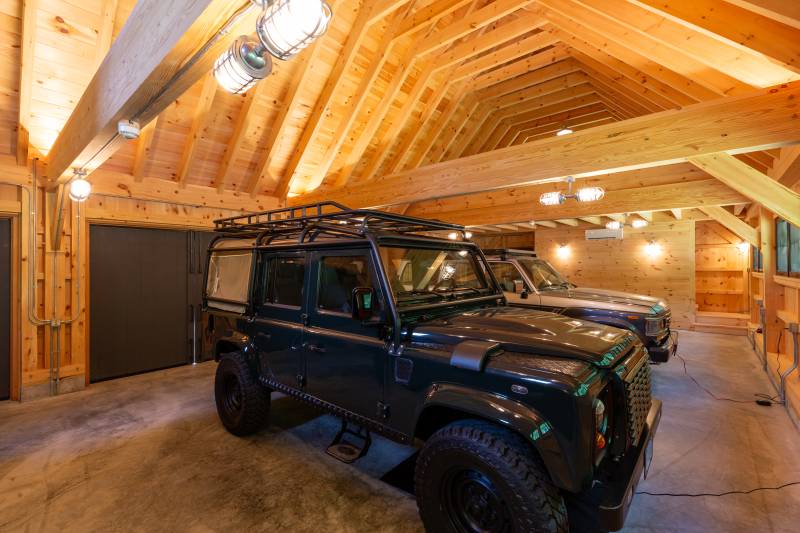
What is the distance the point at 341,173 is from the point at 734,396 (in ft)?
23.2

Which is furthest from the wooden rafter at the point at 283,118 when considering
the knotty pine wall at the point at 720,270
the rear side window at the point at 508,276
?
the knotty pine wall at the point at 720,270

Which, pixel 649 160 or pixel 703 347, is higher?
pixel 649 160

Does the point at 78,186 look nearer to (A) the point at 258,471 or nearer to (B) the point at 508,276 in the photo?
(A) the point at 258,471

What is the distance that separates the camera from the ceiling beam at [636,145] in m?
2.95

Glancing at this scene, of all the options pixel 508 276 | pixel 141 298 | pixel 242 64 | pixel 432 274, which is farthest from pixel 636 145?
pixel 141 298

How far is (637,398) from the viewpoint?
199 centimetres

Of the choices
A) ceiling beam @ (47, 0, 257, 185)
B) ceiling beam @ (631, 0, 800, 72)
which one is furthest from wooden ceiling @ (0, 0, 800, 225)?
ceiling beam @ (47, 0, 257, 185)

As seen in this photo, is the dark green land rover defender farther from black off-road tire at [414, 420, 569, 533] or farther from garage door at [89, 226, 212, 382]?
garage door at [89, 226, 212, 382]

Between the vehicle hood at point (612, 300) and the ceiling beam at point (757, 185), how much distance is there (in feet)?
5.36

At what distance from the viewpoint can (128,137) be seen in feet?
8.53

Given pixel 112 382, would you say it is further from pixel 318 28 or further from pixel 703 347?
pixel 703 347

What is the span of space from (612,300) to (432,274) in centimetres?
360

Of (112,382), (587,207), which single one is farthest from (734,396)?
(112,382)

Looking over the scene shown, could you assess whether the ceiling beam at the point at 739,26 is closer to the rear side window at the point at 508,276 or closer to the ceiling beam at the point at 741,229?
the rear side window at the point at 508,276
